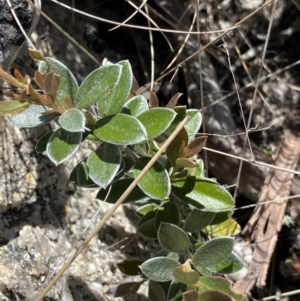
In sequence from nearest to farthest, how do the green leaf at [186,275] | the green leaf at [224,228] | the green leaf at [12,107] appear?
the green leaf at [12,107] < the green leaf at [186,275] < the green leaf at [224,228]

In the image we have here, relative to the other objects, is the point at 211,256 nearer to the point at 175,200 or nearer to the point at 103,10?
the point at 175,200

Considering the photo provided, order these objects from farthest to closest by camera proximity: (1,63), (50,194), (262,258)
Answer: (262,258), (50,194), (1,63)

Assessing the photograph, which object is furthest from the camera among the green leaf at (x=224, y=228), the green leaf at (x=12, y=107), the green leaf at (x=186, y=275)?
the green leaf at (x=224, y=228)

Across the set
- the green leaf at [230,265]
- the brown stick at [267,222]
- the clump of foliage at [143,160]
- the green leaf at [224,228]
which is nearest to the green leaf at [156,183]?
the clump of foliage at [143,160]

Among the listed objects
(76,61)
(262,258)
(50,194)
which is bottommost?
(262,258)

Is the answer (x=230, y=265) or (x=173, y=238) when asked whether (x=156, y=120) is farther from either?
(x=230, y=265)

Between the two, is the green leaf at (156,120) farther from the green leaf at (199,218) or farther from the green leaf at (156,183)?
the green leaf at (199,218)

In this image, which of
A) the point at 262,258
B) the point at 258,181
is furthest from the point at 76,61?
the point at 262,258
